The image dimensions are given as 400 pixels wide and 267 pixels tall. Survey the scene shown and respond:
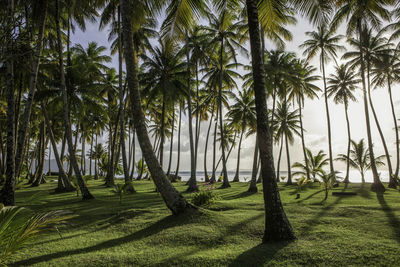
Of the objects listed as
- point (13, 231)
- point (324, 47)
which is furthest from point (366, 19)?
point (13, 231)

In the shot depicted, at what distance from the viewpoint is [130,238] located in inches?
217

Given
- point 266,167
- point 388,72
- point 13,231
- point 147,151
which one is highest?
point 388,72

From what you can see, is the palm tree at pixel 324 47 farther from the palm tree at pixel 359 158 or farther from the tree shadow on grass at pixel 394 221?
the tree shadow on grass at pixel 394 221

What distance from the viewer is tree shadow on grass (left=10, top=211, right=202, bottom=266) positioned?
4306 millimetres

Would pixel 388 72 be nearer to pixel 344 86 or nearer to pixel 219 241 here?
pixel 344 86

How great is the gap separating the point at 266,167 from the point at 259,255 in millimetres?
1691

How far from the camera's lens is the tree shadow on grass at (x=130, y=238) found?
14.1 ft

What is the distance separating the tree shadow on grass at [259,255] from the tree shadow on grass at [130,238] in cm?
229

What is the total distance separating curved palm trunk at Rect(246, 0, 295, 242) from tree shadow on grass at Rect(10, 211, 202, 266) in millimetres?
2399

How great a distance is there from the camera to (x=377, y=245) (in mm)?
4266

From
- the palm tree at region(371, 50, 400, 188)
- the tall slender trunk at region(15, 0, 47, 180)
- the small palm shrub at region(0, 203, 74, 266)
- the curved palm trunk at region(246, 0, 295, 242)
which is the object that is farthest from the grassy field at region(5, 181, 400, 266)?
the palm tree at region(371, 50, 400, 188)

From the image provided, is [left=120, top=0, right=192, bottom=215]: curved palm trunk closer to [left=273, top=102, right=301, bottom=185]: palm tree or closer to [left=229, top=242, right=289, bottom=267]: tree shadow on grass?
[left=229, top=242, right=289, bottom=267]: tree shadow on grass

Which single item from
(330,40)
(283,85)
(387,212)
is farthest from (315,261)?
(330,40)

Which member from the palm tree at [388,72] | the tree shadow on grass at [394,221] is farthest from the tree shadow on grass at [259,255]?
the palm tree at [388,72]
